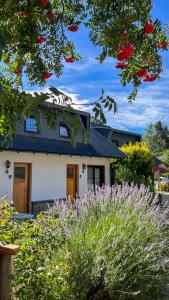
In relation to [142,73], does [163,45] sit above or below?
above

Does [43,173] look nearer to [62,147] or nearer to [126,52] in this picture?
[62,147]

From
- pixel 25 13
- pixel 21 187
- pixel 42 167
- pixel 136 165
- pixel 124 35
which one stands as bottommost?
pixel 21 187

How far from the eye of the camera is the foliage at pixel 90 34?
92.4 inches

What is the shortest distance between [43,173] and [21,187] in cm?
123

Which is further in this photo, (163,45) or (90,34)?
(90,34)

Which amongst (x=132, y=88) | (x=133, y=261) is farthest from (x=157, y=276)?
(x=132, y=88)

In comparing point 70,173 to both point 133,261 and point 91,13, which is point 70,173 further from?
point 91,13

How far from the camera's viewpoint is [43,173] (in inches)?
536

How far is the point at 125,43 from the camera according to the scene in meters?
2.29

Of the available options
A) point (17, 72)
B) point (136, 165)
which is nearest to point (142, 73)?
point (17, 72)

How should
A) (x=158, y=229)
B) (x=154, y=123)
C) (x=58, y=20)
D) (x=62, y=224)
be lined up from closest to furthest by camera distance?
(x=58, y=20), (x=62, y=224), (x=158, y=229), (x=154, y=123)

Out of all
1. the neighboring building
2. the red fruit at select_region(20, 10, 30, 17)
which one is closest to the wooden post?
the red fruit at select_region(20, 10, 30, 17)

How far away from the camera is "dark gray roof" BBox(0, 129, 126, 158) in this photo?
40.7 feet

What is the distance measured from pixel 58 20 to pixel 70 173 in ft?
42.1
